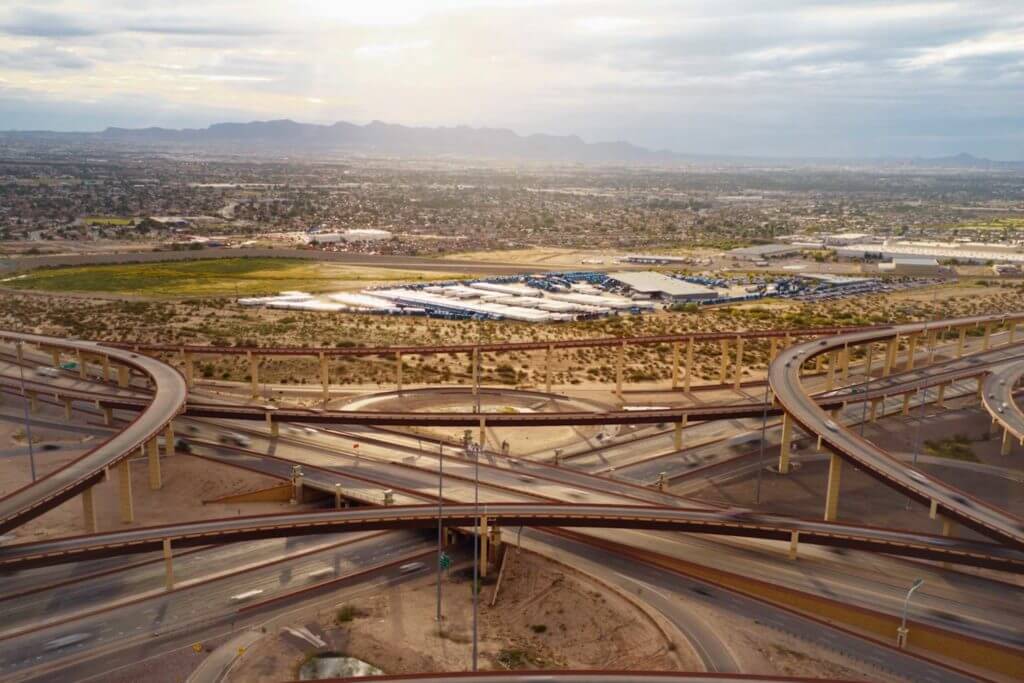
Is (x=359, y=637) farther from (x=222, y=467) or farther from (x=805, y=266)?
(x=805, y=266)

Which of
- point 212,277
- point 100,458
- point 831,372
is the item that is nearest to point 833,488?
point 831,372

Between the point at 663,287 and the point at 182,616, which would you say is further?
the point at 663,287

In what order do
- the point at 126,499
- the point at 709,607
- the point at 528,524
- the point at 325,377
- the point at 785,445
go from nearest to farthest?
1. the point at 709,607
2. the point at 528,524
3. the point at 126,499
4. the point at 785,445
5. the point at 325,377

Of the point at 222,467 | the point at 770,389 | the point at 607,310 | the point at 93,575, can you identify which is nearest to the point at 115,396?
the point at 222,467

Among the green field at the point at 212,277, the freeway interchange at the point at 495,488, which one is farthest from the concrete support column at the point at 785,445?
the green field at the point at 212,277

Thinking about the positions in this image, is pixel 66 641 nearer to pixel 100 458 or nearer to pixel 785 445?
pixel 100 458

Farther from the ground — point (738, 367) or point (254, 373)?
point (738, 367)

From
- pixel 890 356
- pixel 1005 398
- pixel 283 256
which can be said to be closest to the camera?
pixel 1005 398
